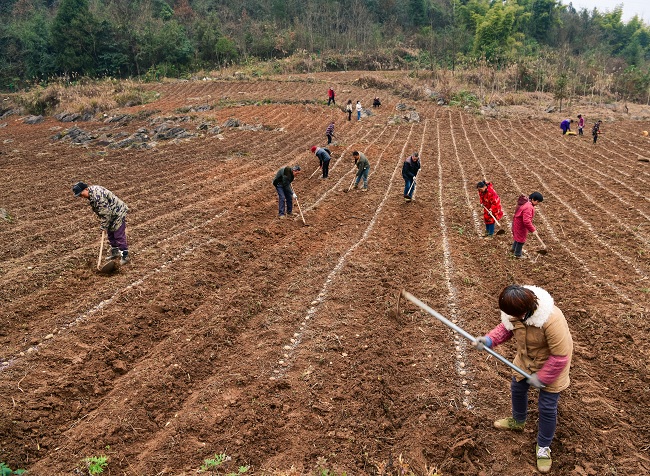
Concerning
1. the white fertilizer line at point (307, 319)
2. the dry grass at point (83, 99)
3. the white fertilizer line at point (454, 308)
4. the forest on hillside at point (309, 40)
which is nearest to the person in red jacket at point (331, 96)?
the dry grass at point (83, 99)

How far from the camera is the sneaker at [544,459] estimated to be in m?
3.95

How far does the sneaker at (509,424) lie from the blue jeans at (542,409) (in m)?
0.05

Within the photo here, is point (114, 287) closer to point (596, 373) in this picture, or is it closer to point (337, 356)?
point (337, 356)

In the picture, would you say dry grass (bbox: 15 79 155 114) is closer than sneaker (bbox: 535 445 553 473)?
No

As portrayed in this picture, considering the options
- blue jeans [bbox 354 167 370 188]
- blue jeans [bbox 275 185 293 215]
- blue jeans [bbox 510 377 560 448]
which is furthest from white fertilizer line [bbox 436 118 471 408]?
blue jeans [bbox 275 185 293 215]

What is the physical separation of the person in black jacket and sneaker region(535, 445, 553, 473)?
777 centimetres

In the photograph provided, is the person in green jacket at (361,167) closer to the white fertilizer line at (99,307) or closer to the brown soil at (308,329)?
the brown soil at (308,329)

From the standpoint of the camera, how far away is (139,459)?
14.1 ft

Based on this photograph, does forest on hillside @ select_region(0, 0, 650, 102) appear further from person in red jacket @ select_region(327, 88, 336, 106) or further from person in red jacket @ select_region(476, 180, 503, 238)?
person in red jacket @ select_region(476, 180, 503, 238)

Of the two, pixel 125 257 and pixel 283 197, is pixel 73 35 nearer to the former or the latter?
pixel 283 197

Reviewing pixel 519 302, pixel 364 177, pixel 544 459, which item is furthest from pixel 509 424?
pixel 364 177

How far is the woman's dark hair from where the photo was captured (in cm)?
347

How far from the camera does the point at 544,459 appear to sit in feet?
13.1

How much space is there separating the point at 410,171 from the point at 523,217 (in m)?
4.41
